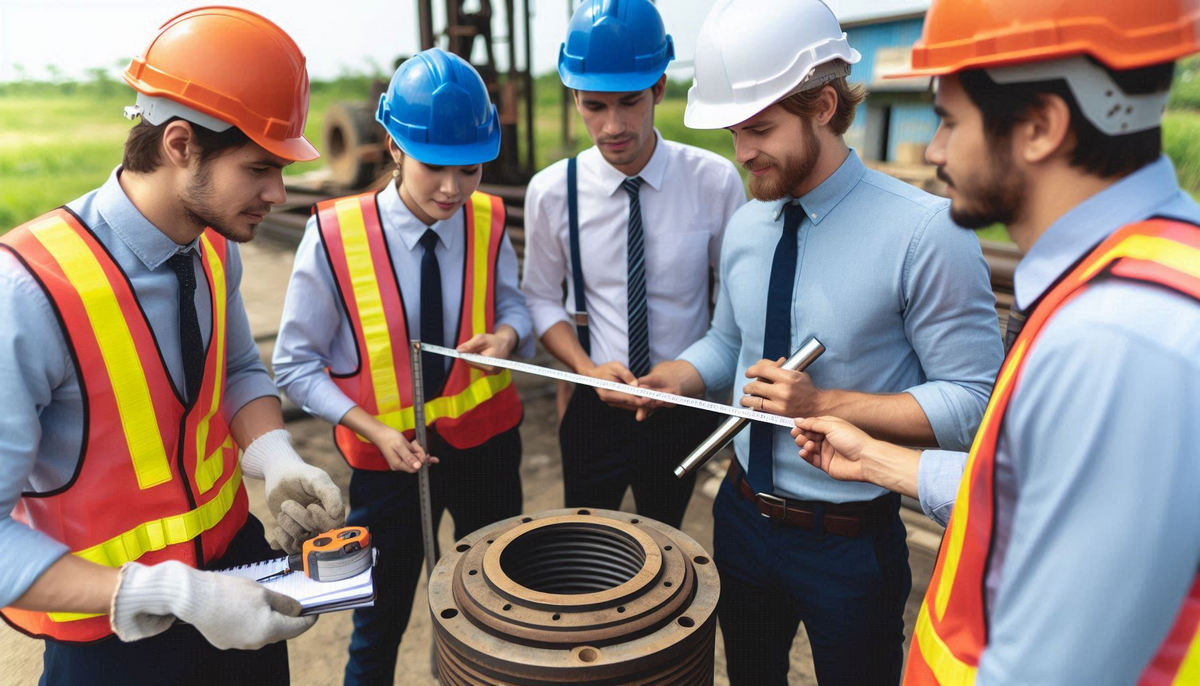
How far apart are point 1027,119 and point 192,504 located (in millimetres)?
1733

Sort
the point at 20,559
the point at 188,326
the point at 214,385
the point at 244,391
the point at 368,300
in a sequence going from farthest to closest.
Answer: the point at 368,300 → the point at 244,391 → the point at 214,385 → the point at 188,326 → the point at 20,559

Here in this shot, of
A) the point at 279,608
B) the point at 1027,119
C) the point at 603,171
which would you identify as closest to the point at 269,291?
the point at 603,171

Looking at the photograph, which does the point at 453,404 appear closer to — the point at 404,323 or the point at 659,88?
the point at 404,323

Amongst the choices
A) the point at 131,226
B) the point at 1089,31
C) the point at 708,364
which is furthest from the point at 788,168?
the point at 131,226

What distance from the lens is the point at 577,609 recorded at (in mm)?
1415

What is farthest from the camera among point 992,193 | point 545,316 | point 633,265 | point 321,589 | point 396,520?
point 545,316

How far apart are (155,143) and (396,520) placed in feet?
4.33

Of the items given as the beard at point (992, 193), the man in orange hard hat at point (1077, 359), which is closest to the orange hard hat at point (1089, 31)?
the man in orange hard hat at point (1077, 359)

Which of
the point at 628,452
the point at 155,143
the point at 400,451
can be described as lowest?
the point at 628,452

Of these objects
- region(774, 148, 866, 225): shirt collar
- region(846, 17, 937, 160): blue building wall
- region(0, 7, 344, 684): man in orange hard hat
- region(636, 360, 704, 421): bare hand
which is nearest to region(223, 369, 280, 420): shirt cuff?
region(0, 7, 344, 684): man in orange hard hat

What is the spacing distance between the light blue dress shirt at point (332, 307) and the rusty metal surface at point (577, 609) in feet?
2.69

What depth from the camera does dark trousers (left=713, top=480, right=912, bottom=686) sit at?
181 centimetres

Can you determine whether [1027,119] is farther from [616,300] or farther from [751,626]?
[616,300]

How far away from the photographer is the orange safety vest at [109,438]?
1.43 m
